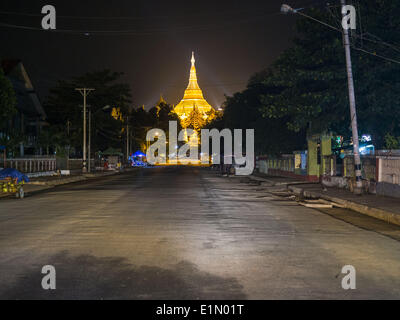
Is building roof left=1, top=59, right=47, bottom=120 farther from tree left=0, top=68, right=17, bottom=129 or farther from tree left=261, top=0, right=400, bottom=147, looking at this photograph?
tree left=261, top=0, right=400, bottom=147

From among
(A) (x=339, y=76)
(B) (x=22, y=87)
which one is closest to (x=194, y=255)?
(A) (x=339, y=76)

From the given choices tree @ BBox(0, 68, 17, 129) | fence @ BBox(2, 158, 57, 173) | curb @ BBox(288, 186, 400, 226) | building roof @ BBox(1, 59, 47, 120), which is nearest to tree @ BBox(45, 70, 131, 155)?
building roof @ BBox(1, 59, 47, 120)

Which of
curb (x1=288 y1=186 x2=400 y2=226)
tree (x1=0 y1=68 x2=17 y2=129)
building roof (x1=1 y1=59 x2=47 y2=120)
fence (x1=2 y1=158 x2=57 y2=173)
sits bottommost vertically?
curb (x1=288 y1=186 x2=400 y2=226)

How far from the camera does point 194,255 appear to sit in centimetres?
973

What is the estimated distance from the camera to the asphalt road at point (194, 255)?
709 centimetres

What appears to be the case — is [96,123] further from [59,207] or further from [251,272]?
[251,272]

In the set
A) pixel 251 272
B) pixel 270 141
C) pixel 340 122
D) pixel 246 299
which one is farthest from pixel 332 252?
pixel 270 141

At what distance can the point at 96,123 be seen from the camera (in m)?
80.1

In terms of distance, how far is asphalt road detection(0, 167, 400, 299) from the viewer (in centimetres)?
709

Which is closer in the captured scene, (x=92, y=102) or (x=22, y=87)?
(x=22, y=87)

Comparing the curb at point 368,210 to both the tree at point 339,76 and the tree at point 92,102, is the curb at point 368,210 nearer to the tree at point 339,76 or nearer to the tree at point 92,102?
the tree at point 339,76

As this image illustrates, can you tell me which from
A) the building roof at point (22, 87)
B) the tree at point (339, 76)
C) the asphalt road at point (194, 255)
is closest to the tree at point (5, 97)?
the tree at point (339, 76)

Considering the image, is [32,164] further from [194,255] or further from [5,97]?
[194,255]
